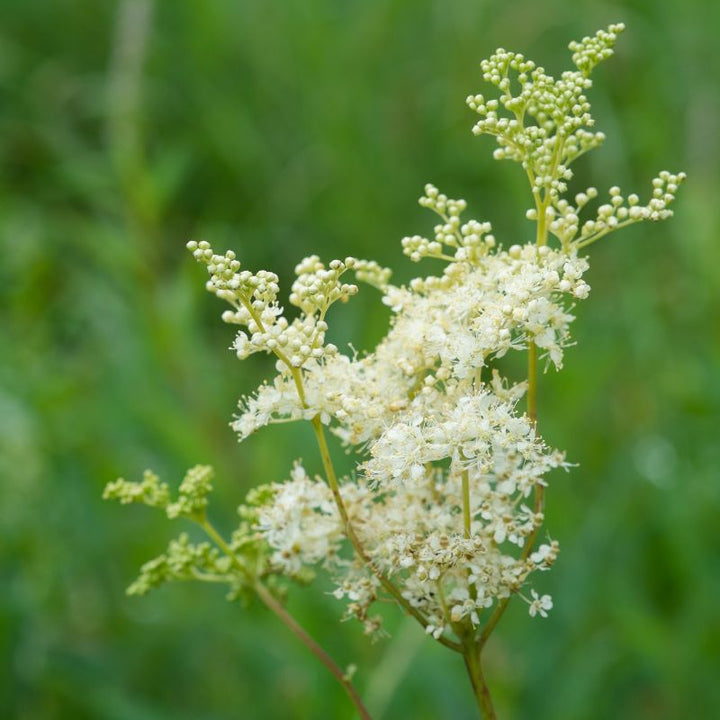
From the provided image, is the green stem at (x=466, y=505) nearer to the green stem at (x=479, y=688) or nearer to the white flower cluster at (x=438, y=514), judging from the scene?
the white flower cluster at (x=438, y=514)

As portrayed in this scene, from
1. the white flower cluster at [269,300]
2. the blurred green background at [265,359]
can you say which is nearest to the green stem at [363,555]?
the white flower cluster at [269,300]

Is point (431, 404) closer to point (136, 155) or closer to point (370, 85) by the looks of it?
point (136, 155)

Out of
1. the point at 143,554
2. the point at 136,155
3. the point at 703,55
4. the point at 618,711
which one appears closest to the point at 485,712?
the point at 618,711

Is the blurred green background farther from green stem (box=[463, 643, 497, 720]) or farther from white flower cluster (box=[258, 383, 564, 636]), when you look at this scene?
green stem (box=[463, 643, 497, 720])

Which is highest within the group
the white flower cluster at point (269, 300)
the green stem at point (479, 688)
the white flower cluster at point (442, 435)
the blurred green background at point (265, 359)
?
the blurred green background at point (265, 359)

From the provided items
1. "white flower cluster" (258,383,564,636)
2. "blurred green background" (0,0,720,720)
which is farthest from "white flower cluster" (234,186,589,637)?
"blurred green background" (0,0,720,720)

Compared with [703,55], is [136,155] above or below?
below
